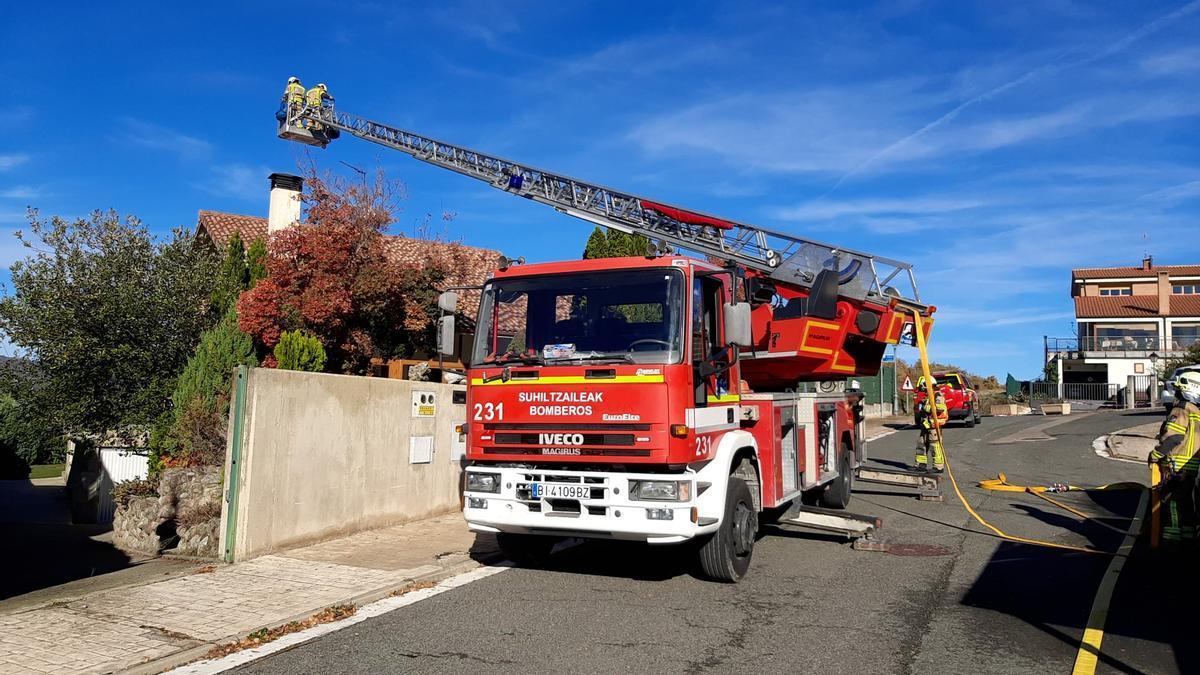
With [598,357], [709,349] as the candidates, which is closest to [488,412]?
[598,357]

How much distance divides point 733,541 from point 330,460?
4.36 metres

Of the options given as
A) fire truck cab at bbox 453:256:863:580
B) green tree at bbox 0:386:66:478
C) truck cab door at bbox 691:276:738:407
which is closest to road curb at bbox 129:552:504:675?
fire truck cab at bbox 453:256:863:580

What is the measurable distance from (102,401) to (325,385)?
8.59 m

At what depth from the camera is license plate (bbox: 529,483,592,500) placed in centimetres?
685

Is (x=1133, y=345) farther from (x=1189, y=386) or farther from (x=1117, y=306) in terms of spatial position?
(x=1189, y=386)

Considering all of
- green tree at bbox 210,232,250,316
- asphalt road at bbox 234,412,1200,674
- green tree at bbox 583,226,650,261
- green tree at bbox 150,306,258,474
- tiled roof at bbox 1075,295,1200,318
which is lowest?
asphalt road at bbox 234,412,1200,674

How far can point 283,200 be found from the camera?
2025cm

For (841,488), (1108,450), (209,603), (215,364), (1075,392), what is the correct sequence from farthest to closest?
1. (1075,392)
2. (1108,450)
3. (215,364)
4. (841,488)
5. (209,603)

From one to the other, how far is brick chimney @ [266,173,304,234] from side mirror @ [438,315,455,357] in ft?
45.2

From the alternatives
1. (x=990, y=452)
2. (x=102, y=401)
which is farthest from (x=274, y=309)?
(x=990, y=452)

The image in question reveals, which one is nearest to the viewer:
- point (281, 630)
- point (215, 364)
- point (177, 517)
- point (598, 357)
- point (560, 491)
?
point (281, 630)

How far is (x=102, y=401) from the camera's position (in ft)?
49.7

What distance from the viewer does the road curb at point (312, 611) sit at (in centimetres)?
516

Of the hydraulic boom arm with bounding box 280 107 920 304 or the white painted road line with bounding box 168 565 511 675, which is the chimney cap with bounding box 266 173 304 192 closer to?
the hydraulic boom arm with bounding box 280 107 920 304
